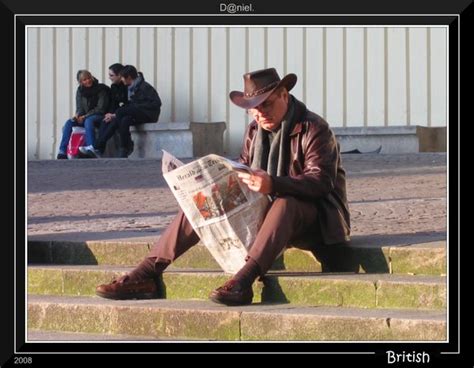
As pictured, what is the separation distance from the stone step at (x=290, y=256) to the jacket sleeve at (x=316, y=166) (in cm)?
40

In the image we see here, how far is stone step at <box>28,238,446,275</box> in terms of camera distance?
6.32 m

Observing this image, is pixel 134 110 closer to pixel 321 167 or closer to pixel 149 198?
pixel 149 198

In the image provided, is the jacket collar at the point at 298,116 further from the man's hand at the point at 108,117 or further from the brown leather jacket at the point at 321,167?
the man's hand at the point at 108,117

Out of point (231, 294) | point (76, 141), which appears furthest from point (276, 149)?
point (76, 141)

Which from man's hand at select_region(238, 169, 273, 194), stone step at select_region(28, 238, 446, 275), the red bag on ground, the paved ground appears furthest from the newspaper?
the red bag on ground

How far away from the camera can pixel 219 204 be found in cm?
618

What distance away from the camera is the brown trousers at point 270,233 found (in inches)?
238

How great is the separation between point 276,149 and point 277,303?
0.73 meters

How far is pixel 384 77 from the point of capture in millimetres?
14086

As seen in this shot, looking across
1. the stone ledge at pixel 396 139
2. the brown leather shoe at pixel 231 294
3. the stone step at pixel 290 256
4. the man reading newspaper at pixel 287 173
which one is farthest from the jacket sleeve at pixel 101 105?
the brown leather shoe at pixel 231 294

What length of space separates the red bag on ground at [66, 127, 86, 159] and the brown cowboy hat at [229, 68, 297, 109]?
8.16 metres
